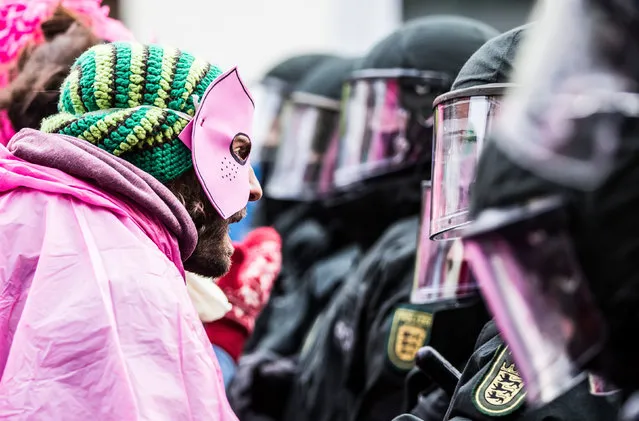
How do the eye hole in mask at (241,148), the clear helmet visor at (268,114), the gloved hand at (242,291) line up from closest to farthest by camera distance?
1. the eye hole in mask at (241,148)
2. the gloved hand at (242,291)
3. the clear helmet visor at (268,114)

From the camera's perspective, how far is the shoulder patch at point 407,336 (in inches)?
137

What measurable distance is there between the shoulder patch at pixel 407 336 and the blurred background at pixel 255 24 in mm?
6765

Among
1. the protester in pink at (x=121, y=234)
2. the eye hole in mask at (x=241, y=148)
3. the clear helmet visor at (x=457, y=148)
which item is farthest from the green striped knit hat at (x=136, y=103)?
the clear helmet visor at (x=457, y=148)

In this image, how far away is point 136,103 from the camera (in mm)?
2459

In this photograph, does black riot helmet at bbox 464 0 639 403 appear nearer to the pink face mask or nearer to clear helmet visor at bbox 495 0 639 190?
clear helmet visor at bbox 495 0 639 190

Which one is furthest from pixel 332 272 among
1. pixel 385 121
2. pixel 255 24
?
pixel 255 24

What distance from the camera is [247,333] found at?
3814mm

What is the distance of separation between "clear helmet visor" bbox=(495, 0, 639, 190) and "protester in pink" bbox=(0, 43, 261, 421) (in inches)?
Answer: 35.2

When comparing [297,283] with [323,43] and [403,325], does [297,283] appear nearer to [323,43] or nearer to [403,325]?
[403,325]

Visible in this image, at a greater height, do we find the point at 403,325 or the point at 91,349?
the point at 91,349

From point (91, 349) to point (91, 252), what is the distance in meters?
0.19

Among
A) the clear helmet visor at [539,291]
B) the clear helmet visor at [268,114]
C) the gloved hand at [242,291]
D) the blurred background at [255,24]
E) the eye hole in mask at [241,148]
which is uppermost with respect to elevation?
the clear helmet visor at [539,291]

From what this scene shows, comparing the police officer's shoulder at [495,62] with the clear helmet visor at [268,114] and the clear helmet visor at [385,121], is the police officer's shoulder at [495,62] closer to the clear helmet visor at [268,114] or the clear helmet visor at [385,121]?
the clear helmet visor at [385,121]

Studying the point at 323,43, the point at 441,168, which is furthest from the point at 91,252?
the point at 323,43
